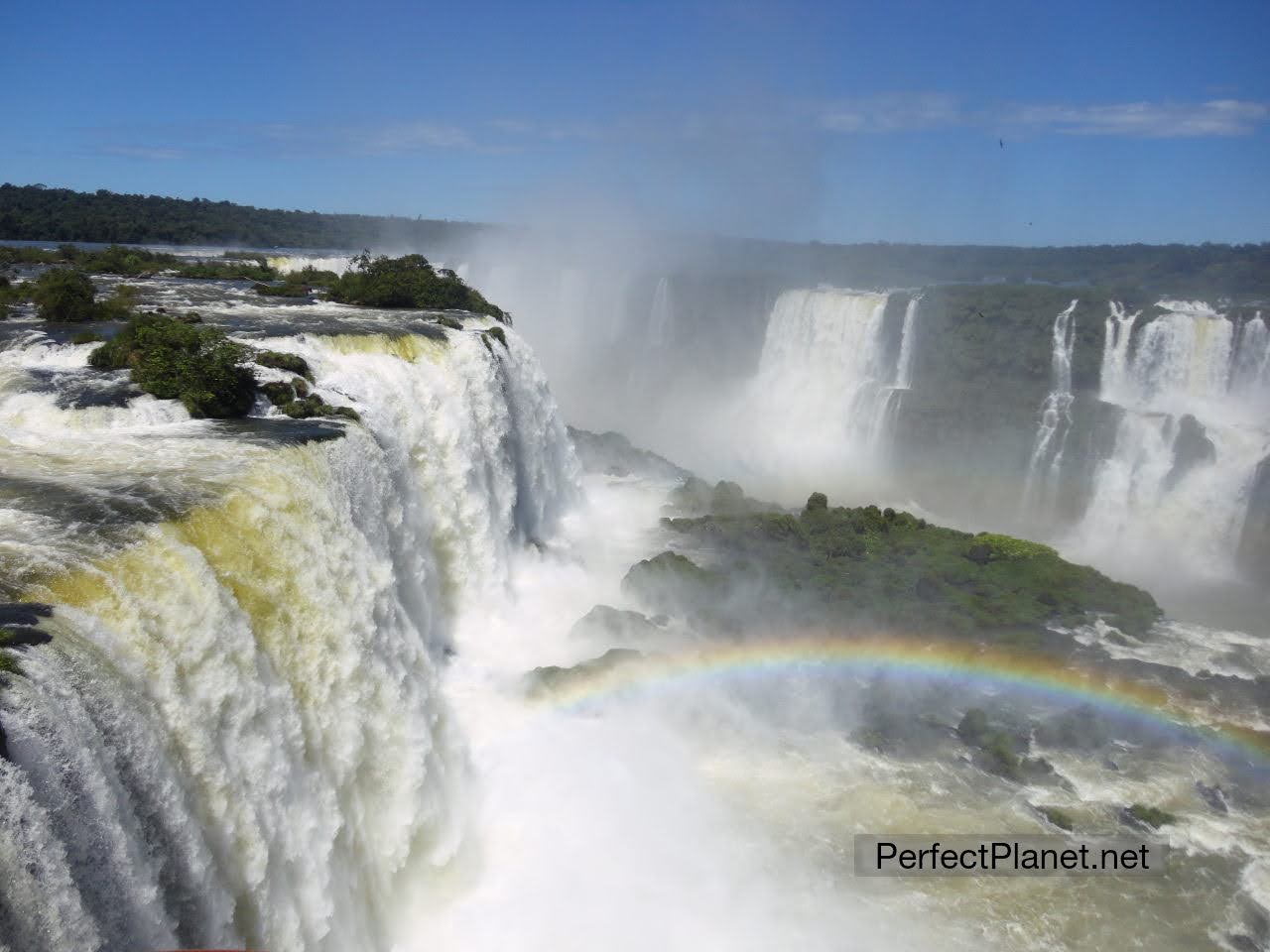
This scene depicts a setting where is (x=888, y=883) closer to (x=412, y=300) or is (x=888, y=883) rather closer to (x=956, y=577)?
(x=956, y=577)

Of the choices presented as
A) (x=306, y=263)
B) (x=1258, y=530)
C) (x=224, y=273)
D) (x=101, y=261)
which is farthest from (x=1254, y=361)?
(x=306, y=263)

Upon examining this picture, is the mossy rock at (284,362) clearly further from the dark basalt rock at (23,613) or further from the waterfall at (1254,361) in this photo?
the waterfall at (1254,361)

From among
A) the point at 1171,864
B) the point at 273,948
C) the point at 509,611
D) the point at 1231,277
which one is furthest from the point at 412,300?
the point at 1231,277

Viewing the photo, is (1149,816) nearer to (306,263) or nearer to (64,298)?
(64,298)


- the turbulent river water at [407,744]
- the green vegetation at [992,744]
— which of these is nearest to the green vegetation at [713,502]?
the turbulent river water at [407,744]

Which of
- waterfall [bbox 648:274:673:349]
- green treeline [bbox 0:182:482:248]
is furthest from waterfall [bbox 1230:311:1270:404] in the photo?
green treeline [bbox 0:182:482:248]

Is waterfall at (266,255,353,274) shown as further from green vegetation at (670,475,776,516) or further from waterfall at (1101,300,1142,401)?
waterfall at (1101,300,1142,401)
